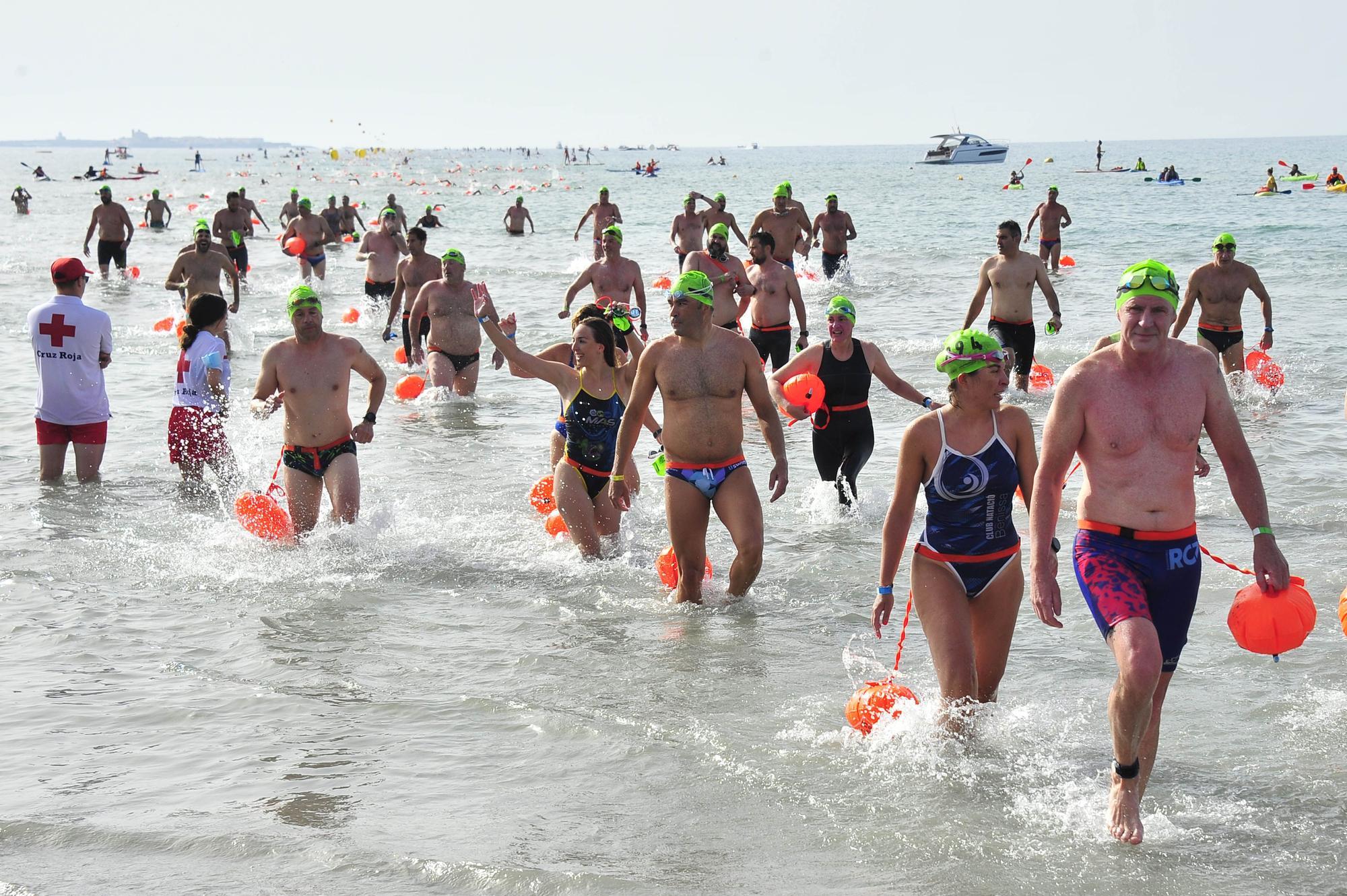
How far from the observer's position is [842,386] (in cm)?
841

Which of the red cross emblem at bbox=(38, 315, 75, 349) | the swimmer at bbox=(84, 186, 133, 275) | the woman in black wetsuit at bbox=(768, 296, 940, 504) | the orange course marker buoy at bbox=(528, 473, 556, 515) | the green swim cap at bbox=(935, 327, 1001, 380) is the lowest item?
the orange course marker buoy at bbox=(528, 473, 556, 515)

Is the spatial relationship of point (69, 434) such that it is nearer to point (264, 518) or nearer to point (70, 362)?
point (70, 362)

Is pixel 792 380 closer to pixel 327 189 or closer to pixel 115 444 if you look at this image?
pixel 115 444

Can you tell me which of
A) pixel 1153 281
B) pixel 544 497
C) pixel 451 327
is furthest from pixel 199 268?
pixel 1153 281

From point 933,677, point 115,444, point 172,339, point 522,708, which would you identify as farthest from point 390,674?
point 172,339

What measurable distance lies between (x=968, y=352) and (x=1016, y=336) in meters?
8.13

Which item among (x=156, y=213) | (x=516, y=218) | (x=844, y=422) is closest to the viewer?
(x=844, y=422)

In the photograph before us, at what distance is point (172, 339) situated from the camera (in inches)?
720

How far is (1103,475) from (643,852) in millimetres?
2006

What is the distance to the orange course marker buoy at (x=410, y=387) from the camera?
40.7 feet

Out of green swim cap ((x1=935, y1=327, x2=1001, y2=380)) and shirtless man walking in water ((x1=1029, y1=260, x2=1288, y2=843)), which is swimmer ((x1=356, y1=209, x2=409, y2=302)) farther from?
shirtless man walking in water ((x1=1029, y1=260, x2=1288, y2=843))

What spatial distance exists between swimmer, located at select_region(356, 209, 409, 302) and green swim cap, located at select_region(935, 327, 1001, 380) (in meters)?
13.4

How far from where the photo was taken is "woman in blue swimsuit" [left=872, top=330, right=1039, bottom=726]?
4777mm

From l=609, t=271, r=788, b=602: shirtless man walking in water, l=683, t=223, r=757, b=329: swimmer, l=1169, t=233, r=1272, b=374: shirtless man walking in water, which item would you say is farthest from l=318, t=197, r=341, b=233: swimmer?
l=609, t=271, r=788, b=602: shirtless man walking in water
